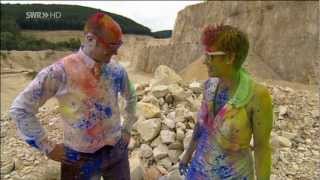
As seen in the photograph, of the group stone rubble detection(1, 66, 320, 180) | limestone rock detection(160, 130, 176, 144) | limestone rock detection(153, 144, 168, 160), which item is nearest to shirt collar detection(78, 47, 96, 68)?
stone rubble detection(1, 66, 320, 180)

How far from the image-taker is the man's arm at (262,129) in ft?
7.73

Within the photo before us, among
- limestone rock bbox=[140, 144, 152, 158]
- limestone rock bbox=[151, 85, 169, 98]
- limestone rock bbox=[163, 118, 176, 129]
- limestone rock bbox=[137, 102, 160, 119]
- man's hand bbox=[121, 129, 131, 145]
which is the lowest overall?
limestone rock bbox=[140, 144, 152, 158]

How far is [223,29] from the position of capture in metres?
2.37

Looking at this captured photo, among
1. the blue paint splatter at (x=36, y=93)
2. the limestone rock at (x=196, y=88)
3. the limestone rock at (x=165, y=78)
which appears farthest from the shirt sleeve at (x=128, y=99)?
the limestone rock at (x=165, y=78)

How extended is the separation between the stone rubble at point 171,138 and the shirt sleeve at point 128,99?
2336 mm

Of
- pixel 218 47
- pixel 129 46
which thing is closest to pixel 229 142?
pixel 218 47

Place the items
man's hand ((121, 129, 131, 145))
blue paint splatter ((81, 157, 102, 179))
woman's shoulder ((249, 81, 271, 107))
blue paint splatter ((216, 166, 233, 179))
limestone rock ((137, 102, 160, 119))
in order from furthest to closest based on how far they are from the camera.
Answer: limestone rock ((137, 102, 160, 119)) → man's hand ((121, 129, 131, 145)) → blue paint splatter ((81, 157, 102, 179)) → blue paint splatter ((216, 166, 233, 179)) → woman's shoulder ((249, 81, 271, 107))

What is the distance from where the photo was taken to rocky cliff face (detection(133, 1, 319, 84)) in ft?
45.9

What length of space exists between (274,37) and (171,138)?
9.56 m

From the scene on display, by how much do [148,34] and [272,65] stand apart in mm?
11047

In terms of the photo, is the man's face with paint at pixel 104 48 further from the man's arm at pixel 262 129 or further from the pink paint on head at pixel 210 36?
the man's arm at pixel 262 129

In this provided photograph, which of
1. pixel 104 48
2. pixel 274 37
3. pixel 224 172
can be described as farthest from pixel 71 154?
pixel 274 37

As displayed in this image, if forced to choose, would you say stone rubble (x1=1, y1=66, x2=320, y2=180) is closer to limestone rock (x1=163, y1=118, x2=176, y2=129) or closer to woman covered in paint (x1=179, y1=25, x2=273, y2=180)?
limestone rock (x1=163, y1=118, x2=176, y2=129)

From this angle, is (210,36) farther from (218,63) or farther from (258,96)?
(258,96)
